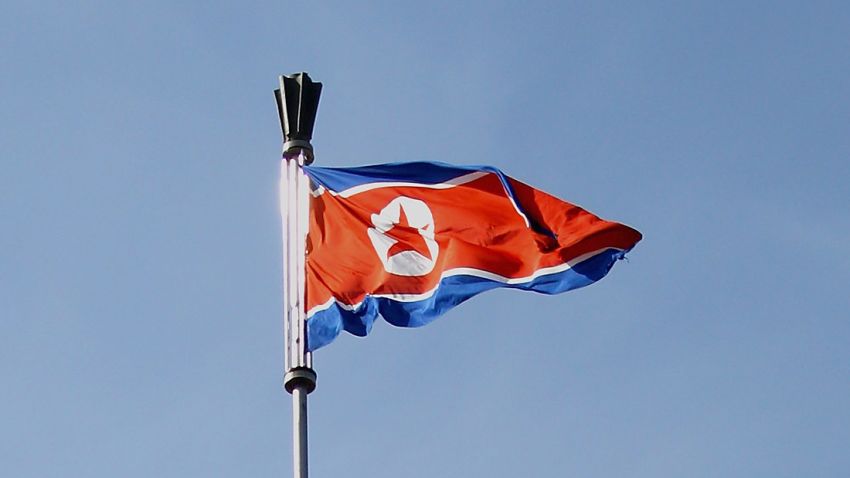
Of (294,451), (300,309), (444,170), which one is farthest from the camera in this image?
(444,170)

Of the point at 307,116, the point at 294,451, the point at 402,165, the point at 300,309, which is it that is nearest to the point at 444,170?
the point at 402,165

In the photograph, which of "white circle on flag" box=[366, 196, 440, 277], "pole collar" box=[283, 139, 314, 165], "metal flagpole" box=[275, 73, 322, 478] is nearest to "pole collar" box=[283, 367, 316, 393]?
"metal flagpole" box=[275, 73, 322, 478]

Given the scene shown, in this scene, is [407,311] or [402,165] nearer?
[407,311]

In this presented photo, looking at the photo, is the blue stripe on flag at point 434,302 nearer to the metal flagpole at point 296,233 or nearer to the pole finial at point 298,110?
the metal flagpole at point 296,233

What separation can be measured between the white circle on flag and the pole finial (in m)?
1.36

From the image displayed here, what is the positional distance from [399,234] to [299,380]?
12.8 feet

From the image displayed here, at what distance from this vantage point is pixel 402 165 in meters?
24.0

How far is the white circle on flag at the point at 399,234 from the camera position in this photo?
22703mm

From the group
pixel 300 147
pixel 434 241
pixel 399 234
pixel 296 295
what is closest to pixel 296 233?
pixel 296 295

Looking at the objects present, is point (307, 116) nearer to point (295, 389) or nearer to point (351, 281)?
point (351, 281)

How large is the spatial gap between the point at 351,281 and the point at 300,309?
50.3 inches

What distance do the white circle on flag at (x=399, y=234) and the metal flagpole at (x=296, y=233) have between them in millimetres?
1051

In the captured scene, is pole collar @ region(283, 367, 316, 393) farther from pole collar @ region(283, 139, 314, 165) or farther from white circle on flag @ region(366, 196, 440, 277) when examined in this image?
pole collar @ region(283, 139, 314, 165)

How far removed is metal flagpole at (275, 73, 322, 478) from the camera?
19.5m
